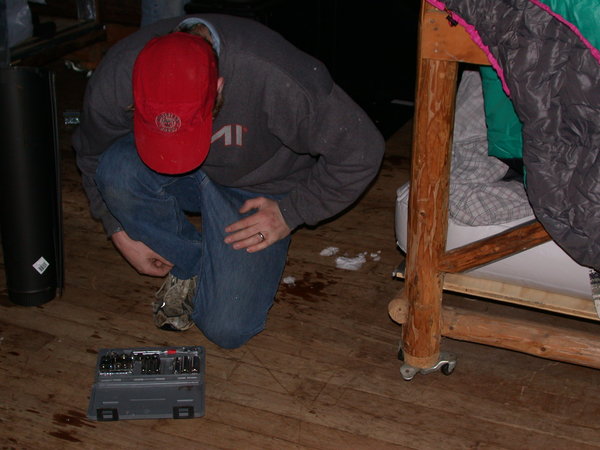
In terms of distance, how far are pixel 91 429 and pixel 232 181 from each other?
65cm

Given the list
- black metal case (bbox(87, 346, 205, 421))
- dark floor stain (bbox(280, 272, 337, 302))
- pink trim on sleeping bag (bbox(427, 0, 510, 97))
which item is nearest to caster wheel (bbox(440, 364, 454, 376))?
dark floor stain (bbox(280, 272, 337, 302))

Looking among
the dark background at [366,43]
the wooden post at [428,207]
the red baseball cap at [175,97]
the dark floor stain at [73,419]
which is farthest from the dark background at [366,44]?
the dark floor stain at [73,419]

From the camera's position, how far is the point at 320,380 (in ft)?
6.29

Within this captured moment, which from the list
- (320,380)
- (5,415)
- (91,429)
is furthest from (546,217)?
(5,415)

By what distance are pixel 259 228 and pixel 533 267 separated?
0.63 metres

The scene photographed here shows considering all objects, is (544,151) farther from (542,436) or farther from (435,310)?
(542,436)

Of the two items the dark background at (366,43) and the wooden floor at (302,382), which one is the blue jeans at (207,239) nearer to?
the wooden floor at (302,382)

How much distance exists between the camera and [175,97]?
162cm

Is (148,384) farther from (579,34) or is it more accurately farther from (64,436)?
(579,34)

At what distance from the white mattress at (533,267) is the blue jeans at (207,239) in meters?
0.48

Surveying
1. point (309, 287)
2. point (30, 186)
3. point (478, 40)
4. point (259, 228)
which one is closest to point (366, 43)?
point (309, 287)

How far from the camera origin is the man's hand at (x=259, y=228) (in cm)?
198

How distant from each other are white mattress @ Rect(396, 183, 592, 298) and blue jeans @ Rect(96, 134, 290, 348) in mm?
483

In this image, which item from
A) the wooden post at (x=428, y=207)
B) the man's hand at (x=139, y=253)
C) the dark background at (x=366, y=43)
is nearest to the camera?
the wooden post at (x=428, y=207)
